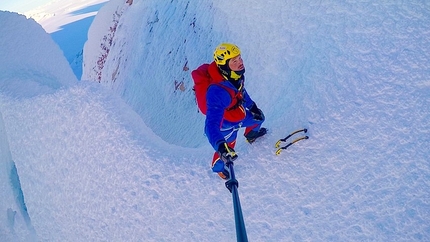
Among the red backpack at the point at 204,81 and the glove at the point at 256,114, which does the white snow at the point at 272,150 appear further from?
the red backpack at the point at 204,81

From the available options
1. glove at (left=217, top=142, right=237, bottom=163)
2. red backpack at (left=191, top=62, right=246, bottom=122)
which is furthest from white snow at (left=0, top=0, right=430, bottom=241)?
red backpack at (left=191, top=62, right=246, bottom=122)

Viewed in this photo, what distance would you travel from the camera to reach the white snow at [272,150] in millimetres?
3678

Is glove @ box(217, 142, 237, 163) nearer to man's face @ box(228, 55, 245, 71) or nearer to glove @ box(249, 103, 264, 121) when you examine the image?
man's face @ box(228, 55, 245, 71)

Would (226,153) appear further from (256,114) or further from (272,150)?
(256,114)

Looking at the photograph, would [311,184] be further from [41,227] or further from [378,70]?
[41,227]

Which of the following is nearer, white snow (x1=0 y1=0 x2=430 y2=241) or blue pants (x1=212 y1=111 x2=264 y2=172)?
white snow (x1=0 y1=0 x2=430 y2=241)

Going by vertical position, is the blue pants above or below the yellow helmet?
below

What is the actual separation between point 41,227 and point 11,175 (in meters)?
1.73

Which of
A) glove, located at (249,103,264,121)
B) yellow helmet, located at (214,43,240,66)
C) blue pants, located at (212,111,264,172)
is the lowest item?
blue pants, located at (212,111,264,172)

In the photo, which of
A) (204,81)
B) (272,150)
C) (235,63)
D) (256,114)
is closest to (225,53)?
(235,63)

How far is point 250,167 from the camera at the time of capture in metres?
4.36

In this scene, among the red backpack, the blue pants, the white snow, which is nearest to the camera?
the white snow

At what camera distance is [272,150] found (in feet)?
14.6

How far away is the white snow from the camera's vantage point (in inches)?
145
